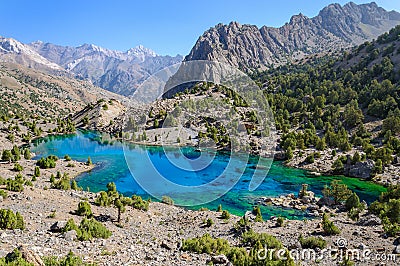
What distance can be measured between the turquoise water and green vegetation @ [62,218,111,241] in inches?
748

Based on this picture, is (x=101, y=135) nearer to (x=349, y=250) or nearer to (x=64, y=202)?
(x=64, y=202)

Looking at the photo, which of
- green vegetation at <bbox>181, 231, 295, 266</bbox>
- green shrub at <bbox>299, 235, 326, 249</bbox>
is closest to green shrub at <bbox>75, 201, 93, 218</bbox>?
green vegetation at <bbox>181, 231, 295, 266</bbox>

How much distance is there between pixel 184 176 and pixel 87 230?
120 ft

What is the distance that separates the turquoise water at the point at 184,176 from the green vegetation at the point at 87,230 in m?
19.0

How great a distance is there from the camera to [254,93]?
11238 cm

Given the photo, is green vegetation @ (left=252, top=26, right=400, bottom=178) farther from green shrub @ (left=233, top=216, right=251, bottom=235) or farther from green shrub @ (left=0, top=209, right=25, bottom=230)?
green shrub @ (left=0, top=209, right=25, bottom=230)

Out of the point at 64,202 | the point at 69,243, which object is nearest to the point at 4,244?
the point at 69,243

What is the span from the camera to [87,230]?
19.2 metres

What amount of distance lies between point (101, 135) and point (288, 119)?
64.0m

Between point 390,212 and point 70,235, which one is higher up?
point 390,212

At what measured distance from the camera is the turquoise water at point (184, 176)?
4169cm

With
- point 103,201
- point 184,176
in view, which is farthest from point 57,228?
point 184,176

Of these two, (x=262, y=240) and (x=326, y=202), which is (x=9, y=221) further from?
(x=326, y=202)

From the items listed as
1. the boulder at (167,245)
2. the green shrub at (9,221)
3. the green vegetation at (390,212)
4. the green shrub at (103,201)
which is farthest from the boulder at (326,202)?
the green shrub at (9,221)
